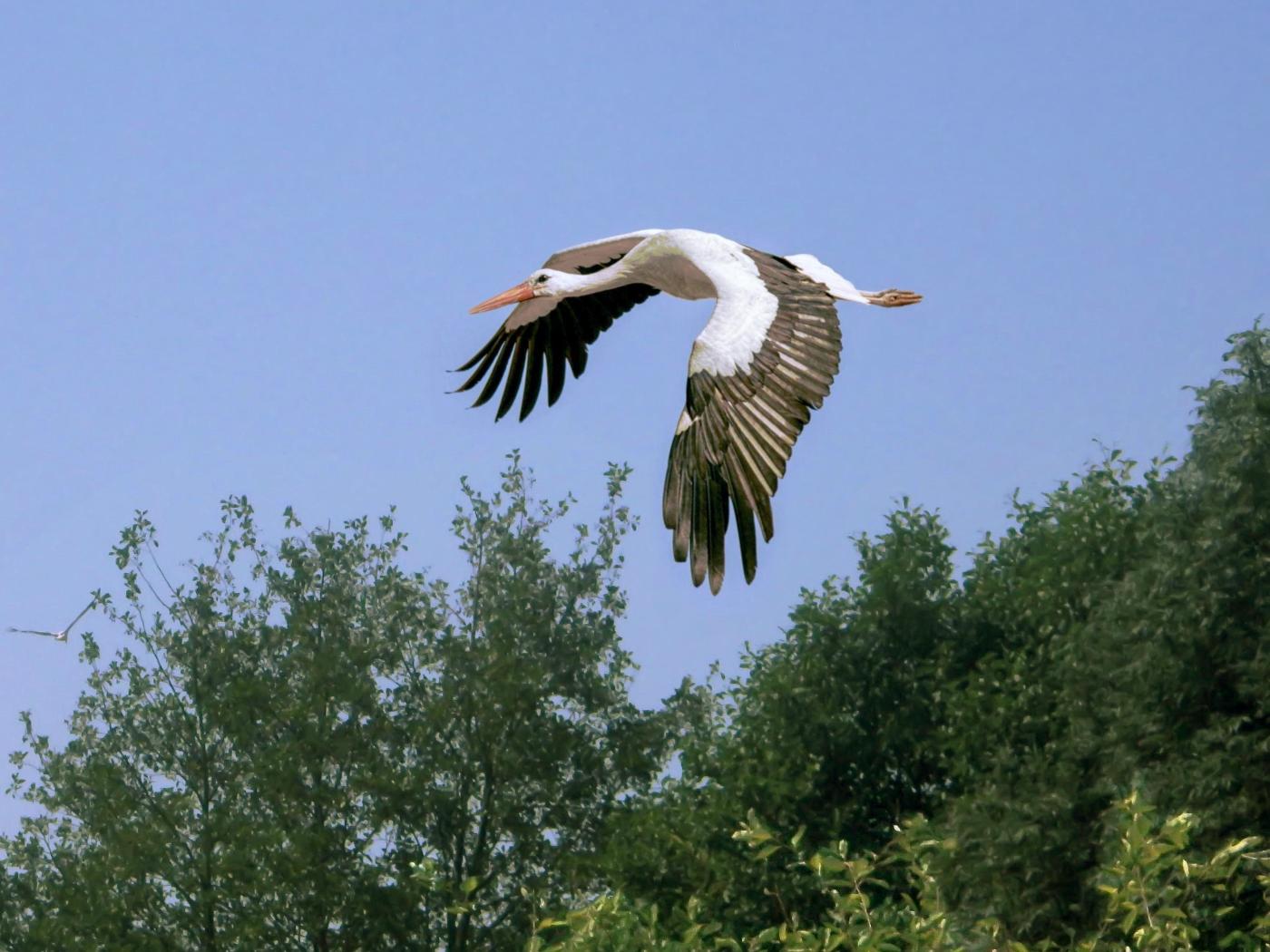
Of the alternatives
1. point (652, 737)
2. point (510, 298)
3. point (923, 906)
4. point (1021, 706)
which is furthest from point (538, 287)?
point (652, 737)

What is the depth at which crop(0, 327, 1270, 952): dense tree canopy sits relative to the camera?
20.3 m

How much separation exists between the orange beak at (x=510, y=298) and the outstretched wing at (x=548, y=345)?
0.34 m

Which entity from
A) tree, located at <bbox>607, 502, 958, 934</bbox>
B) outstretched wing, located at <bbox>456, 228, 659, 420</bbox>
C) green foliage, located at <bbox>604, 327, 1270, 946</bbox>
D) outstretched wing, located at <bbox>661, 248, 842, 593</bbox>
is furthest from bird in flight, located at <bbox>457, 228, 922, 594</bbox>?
tree, located at <bbox>607, 502, 958, 934</bbox>

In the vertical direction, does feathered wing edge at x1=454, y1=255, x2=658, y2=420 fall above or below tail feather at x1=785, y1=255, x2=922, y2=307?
above

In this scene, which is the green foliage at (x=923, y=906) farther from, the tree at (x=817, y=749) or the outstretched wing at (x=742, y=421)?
the tree at (x=817, y=749)

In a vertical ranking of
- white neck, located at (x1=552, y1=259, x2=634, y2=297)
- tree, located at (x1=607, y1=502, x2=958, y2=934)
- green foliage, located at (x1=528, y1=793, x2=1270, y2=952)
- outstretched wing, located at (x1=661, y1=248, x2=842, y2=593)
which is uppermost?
tree, located at (x1=607, y1=502, x2=958, y2=934)

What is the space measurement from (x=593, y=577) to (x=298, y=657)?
4506 millimetres

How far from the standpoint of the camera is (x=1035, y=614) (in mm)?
24156

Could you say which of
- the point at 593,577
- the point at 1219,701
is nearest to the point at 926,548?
the point at 593,577

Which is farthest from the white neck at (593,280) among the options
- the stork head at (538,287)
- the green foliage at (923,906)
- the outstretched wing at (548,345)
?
the green foliage at (923,906)

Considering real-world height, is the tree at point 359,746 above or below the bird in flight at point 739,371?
above

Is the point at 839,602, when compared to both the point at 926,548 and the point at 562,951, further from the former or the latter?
the point at 562,951

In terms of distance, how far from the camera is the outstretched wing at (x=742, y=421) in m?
5.99

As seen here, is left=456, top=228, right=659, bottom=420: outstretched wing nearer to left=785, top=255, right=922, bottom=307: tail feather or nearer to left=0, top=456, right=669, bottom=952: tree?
left=785, top=255, right=922, bottom=307: tail feather
